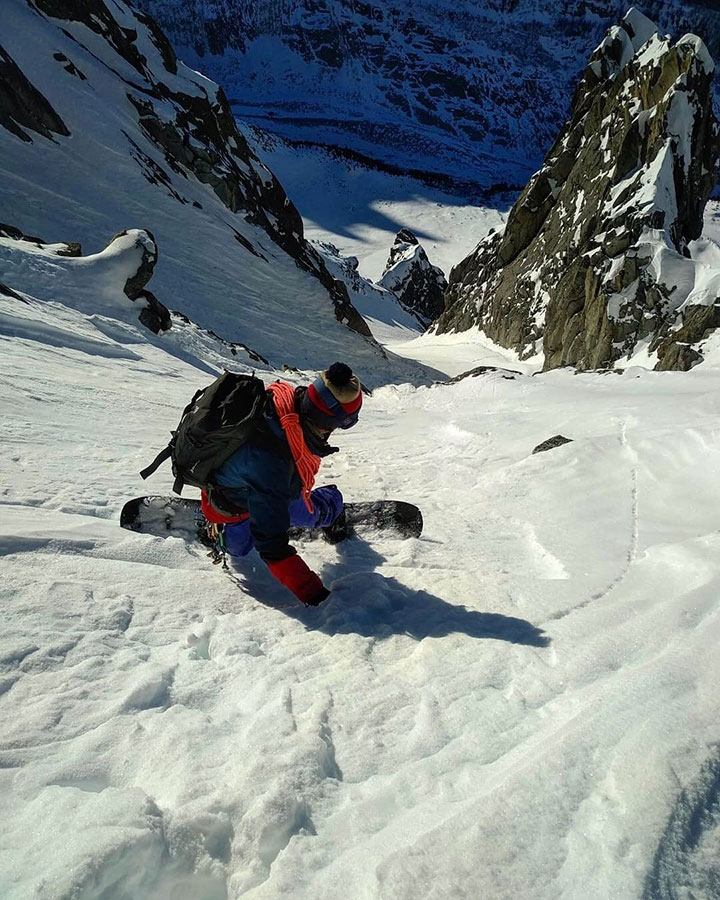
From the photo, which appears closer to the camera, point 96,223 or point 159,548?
point 159,548

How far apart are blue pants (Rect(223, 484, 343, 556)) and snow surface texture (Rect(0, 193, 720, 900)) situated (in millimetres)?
174

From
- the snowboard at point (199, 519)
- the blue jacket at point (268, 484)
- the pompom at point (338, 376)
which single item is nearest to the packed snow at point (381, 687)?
the snowboard at point (199, 519)

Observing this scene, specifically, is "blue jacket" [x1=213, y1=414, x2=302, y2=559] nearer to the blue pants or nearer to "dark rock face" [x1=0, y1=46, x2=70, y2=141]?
the blue pants

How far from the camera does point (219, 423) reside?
3.08 meters

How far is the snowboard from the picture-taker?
3832 millimetres

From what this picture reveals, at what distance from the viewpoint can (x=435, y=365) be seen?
88.1 feet

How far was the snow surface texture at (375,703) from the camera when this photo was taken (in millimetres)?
1519

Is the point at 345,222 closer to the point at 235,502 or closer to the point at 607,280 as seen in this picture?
the point at 607,280

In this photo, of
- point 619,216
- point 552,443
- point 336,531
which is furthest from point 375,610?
point 619,216

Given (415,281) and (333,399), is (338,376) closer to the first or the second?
(333,399)

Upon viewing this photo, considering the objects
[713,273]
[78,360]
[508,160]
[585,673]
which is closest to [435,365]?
[713,273]

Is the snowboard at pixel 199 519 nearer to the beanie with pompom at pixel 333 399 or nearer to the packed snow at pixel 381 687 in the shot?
the packed snow at pixel 381 687

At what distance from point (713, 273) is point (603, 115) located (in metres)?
14.5

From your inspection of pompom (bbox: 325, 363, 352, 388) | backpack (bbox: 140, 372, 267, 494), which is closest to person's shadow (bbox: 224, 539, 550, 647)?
backpack (bbox: 140, 372, 267, 494)
